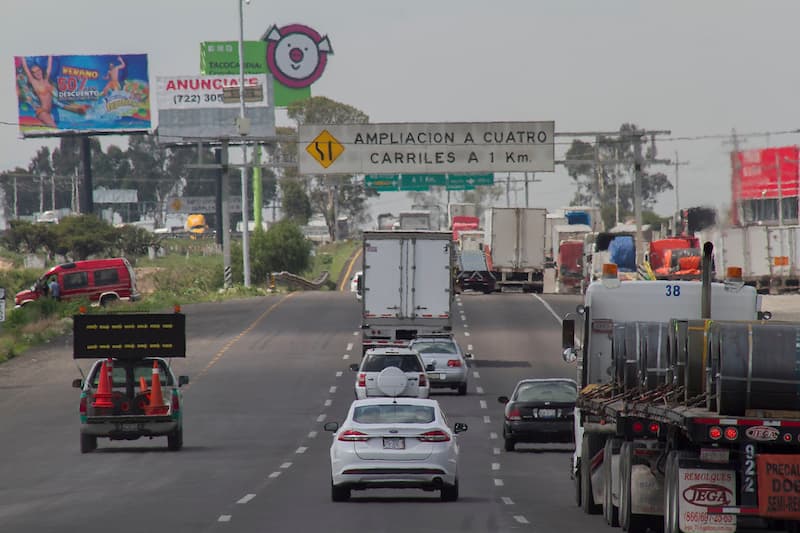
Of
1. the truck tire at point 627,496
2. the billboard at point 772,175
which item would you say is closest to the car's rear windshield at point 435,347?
the truck tire at point 627,496

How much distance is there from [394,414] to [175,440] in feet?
32.8

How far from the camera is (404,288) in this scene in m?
44.1

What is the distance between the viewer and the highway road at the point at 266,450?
18297 millimetres

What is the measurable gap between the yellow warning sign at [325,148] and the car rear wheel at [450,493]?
3675 cm

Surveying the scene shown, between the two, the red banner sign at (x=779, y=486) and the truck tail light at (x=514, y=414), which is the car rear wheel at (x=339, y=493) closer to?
the red banner sign at (x=779, y=486)

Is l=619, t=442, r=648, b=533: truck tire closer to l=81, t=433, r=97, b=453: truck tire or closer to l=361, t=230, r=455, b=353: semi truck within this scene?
l=81, t=433, r=97, b=453: truck tire

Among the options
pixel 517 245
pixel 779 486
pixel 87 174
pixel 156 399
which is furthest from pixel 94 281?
pixel 87 174

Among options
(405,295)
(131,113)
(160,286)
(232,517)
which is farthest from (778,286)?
(131,113)

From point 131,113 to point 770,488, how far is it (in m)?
112

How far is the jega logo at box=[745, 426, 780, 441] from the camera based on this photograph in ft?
40.9

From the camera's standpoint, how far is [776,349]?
1244 centimetres

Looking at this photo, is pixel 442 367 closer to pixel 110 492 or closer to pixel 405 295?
pixel 405 295

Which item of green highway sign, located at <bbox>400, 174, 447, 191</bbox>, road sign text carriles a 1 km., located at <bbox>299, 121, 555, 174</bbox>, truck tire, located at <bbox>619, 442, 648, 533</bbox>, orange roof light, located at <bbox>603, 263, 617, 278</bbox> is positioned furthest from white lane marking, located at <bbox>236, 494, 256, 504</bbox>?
green highway sign, located at <bbox>400, 174, 447, 191</bbox>

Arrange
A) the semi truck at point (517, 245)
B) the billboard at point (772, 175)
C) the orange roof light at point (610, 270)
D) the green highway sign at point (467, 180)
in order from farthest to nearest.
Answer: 1. the billboard at point (772, 175)
2. the green highway sign at point (467, 180)
3. the semi truck at point (517, 245)
4. the orange roof light at point (610, 270)
